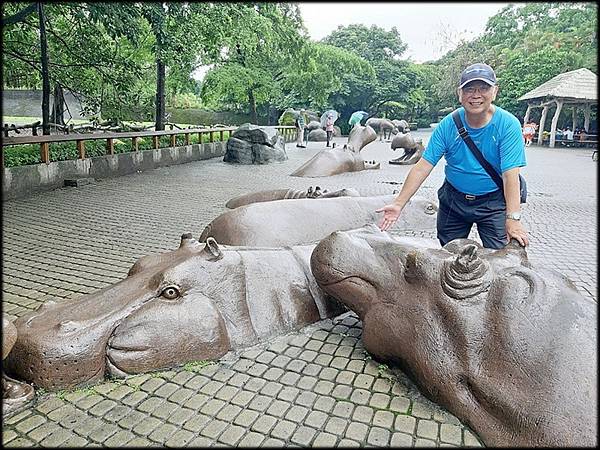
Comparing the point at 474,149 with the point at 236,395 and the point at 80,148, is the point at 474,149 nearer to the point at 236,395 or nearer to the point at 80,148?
the point at 236,395

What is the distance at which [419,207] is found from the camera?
6.76m

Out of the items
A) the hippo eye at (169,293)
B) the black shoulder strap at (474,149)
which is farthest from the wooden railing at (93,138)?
the black shoulder strap at (474,149)

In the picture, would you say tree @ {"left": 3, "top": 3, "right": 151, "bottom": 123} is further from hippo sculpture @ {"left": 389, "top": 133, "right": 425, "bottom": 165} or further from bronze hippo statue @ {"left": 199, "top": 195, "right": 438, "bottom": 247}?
bronze hippo statue @ {"left": 199, "top": 195, "right": 438, "bottom": 247}

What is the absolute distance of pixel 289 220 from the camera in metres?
5.02

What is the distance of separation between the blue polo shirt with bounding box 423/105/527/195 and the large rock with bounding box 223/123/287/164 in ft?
44.2

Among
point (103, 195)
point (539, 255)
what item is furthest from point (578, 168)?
point (103, 195)

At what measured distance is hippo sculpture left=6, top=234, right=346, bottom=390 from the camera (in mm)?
2811

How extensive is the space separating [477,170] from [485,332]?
1.37 meters

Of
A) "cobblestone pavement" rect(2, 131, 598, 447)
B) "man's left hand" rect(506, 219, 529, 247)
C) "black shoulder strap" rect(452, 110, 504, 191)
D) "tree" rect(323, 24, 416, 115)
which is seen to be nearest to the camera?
"cobblestone pavement" rect(2, 131, 598, 447)

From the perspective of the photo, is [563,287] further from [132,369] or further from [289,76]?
[289,76]

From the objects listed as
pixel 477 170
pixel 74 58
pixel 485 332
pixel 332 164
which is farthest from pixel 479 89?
pixel 74 58

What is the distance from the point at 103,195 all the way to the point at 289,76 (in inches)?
700

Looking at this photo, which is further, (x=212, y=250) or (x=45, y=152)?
(x=45, y=152)

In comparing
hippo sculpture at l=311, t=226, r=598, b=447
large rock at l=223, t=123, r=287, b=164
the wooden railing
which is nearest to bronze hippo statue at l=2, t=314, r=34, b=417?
hippo sculpture at l=311, t=226, r=598, b=447
